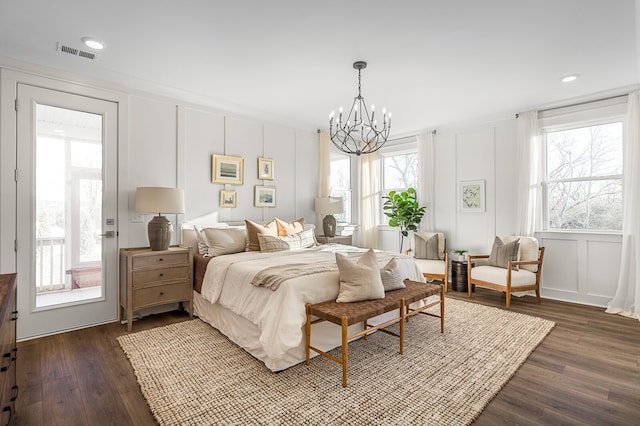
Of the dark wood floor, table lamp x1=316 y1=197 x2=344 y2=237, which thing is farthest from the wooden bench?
table lamp x1=316 y1=197 x2=344 y2=237

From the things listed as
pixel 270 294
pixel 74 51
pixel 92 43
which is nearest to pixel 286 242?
pixel 270 294

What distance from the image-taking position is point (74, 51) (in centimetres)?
293

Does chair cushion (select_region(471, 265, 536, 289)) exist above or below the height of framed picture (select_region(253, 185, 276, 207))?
below

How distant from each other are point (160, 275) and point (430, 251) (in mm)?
3942

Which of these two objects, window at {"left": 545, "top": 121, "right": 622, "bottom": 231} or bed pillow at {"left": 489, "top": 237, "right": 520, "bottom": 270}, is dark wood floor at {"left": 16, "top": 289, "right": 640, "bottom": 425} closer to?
bed pillow at {"left": 489, "top": 237, "right": 520, "bottom": 270}

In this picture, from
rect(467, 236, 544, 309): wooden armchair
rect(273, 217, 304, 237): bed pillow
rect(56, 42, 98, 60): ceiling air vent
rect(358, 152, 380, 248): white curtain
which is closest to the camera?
rect(56, 42, 98, 60): ceiling air vent

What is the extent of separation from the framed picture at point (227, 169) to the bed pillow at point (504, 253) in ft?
12.4

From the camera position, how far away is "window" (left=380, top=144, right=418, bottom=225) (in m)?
6.21

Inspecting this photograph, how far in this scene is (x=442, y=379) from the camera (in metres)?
2.34

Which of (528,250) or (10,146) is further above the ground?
(10,146)

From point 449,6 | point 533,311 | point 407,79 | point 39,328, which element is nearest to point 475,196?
point 533,311

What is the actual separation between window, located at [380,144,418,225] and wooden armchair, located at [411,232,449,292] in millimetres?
1113

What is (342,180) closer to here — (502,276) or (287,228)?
(287,228)

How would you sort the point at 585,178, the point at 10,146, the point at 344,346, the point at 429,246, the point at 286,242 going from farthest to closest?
1. the point at 429,246
2. the point at 585,178
3. the point at 286,242
4. the point at 10,146
5. the point at 344,346
